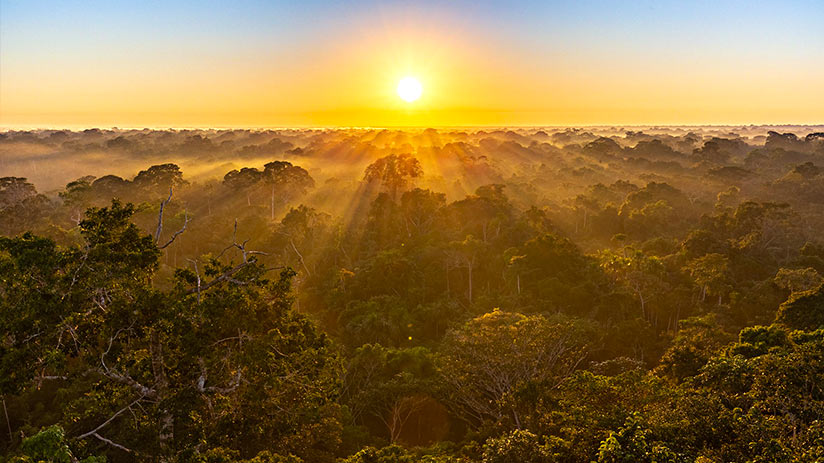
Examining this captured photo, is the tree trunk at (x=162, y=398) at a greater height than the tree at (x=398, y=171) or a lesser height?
lesser

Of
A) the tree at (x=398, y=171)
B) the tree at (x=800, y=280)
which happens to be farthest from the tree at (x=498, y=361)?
the tree at (x=398, y=171)

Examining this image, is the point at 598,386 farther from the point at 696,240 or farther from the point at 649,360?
the point at 696,240

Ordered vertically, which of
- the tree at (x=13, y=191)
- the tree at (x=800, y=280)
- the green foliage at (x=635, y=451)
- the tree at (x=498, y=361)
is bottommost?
the tree at (x=498, y=361)

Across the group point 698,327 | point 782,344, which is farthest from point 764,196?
point 782,344

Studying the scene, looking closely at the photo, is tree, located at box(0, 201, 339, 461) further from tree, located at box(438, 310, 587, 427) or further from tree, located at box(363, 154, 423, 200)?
tree, located at box(363, 154, 423, 200)

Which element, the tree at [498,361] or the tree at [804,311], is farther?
the tree at [804,311]

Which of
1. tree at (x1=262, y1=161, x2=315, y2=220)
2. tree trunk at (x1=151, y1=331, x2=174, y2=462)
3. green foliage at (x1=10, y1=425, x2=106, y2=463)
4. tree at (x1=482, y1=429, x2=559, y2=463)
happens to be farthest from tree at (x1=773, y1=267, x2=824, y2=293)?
tree at (x1=262, y1=161, x2=315, y2=220)

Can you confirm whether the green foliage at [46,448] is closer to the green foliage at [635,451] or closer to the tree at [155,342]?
the tree at [155,342]

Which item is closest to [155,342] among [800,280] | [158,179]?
[800,280]
